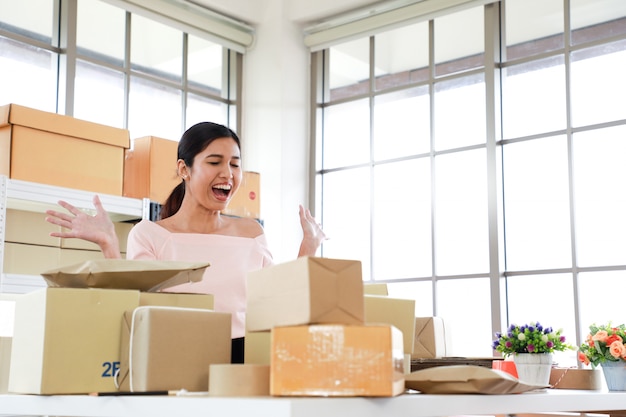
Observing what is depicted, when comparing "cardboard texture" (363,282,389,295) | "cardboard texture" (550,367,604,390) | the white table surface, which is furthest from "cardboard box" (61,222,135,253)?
the white table surface

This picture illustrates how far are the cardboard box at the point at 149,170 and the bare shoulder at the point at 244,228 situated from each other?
192cm

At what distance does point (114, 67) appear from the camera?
4637 millimetres

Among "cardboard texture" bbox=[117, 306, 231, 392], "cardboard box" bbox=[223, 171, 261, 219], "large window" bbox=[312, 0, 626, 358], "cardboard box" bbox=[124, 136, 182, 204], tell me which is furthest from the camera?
"cardboard box" bbox=[223, 171, 261, 219]

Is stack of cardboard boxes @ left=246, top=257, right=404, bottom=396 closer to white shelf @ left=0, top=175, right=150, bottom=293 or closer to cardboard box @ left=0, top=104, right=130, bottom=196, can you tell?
white shelf @ left=0, top=175, right=150, bottom=293

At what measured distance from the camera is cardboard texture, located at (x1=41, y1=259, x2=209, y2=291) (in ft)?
4.43

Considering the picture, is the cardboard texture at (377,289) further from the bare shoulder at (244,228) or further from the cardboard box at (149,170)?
the cardboard box at (149,170)

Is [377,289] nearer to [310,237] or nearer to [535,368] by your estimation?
[310,237]

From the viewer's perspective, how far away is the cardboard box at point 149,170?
3.96 metres

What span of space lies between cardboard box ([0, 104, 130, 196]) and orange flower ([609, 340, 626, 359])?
2.32 meters

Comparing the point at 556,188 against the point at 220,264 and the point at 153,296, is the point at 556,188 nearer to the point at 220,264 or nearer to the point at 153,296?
the point at 220,264

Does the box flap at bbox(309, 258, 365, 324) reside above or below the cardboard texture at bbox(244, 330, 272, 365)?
above

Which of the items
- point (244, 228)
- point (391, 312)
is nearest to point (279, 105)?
point (244, 228)

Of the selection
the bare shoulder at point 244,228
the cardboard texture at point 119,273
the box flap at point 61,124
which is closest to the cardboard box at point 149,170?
the box flap at point 61,124

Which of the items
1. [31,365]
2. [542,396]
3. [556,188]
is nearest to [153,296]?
[31,365]
